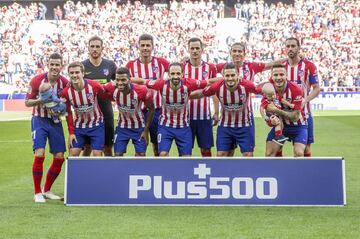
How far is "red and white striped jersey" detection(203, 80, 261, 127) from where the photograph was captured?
10.1 m

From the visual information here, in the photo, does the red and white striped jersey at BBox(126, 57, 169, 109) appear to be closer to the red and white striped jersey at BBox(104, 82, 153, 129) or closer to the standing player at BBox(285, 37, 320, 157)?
the red and white striped jersey at BBox(104, 82, 153, 129)

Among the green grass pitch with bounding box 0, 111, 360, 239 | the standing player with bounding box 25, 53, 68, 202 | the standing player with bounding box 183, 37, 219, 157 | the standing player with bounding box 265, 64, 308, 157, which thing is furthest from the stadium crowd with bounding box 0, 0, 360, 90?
the green grass pitch with bounding box 0, 111, 360, 239

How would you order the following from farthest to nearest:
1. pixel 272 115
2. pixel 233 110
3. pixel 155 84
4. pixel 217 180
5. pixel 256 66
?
pixel 256 66
pixel 233 110
pixel 155 84
pixel 272 115
pixel 217 180

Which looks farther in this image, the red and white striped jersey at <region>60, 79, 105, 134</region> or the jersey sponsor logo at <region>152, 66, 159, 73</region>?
the jersey sponsor logo at <region>152, 66, 159, 73</region>

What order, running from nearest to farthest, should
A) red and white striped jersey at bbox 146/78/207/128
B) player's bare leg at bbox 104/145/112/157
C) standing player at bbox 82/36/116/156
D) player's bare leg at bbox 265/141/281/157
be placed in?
red and white striped jersey at bbox 146/78/207/128 < player's bare leg at bbox 265/141/281/157 < standing player at bbox 82/36/116/156 < player's bare leg at bbox 104/145/112/157

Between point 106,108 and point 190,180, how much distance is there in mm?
2424

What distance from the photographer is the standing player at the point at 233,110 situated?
1001cm

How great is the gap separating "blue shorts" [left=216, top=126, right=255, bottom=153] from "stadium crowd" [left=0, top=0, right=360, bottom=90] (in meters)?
30.4

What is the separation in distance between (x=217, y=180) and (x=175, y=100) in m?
1.69

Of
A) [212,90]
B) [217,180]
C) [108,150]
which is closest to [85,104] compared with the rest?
[108,150]

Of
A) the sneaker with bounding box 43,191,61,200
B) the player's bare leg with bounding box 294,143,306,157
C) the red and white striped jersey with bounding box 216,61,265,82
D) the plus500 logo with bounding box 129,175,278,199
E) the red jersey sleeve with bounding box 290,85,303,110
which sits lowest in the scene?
the sneaker with bounding box 43,191,61,200

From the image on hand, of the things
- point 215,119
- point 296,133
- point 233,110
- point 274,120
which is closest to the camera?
point 274,120

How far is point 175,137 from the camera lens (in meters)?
10.4

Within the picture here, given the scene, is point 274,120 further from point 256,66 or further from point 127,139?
point 127,139
